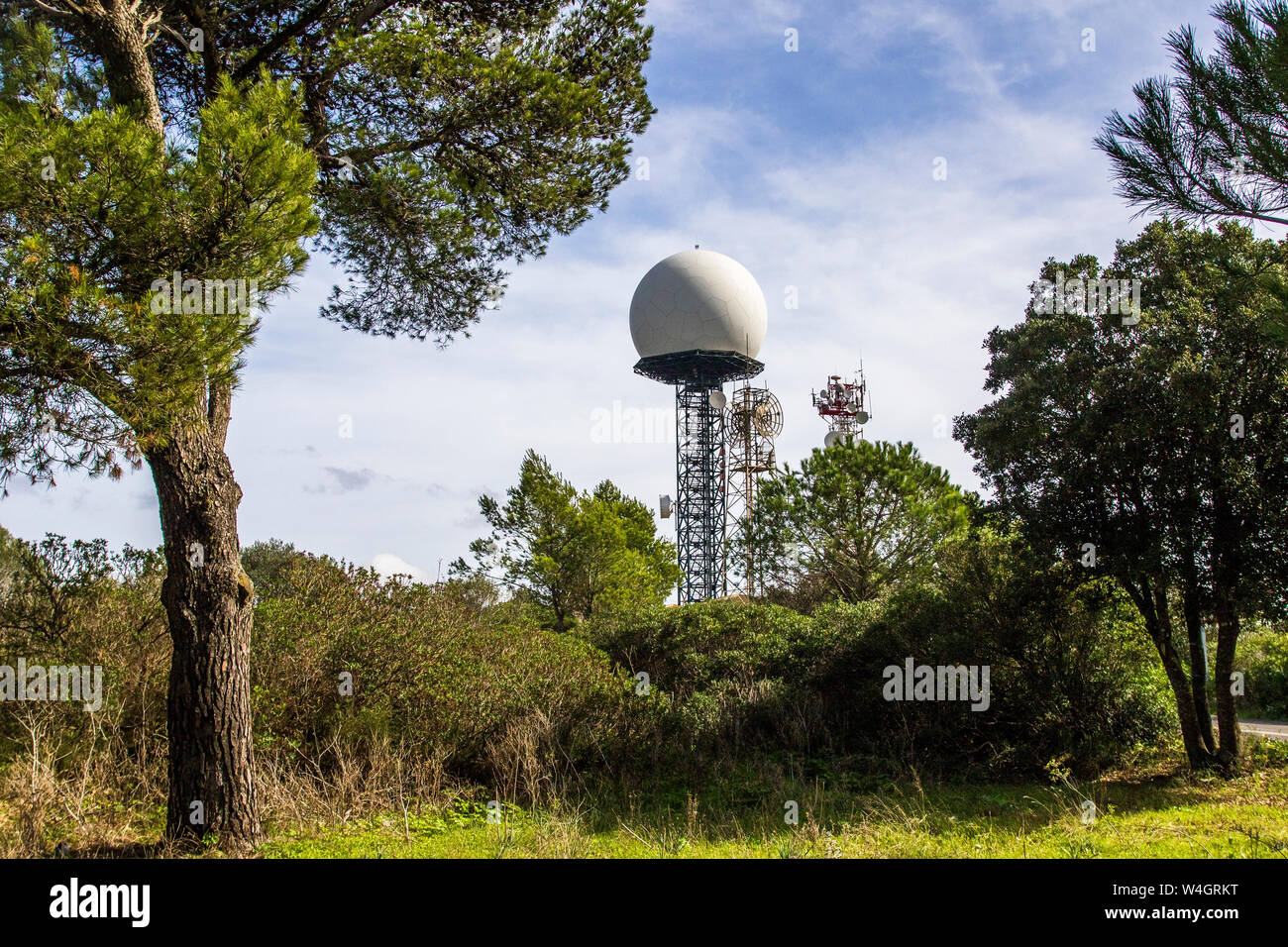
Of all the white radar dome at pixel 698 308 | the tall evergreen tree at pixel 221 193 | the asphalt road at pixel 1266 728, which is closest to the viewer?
the tall evergreen tree at pixel 221 193

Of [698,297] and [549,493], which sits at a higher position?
[698,297]

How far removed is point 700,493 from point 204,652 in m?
31.6

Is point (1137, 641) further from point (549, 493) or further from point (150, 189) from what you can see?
point (549, 493)

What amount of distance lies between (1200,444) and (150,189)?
10.9 m

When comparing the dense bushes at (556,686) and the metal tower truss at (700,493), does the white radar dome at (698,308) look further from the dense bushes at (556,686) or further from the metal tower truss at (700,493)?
the dense bushes at (556,686)

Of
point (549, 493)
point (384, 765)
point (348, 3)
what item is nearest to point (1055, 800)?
point (384, 765)

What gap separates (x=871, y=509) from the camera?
62.8ft

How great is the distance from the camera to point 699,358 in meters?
35.9

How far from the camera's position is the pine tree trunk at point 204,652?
6516mm

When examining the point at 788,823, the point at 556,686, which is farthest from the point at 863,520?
the point at 788,823

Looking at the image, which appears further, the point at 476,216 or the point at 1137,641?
the point at 1137,641

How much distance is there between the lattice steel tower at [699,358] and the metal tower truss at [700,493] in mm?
44

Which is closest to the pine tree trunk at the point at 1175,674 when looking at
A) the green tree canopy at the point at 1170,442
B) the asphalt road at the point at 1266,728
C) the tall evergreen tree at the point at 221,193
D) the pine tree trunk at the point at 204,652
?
the green tree canopy at the point at 1170,442
